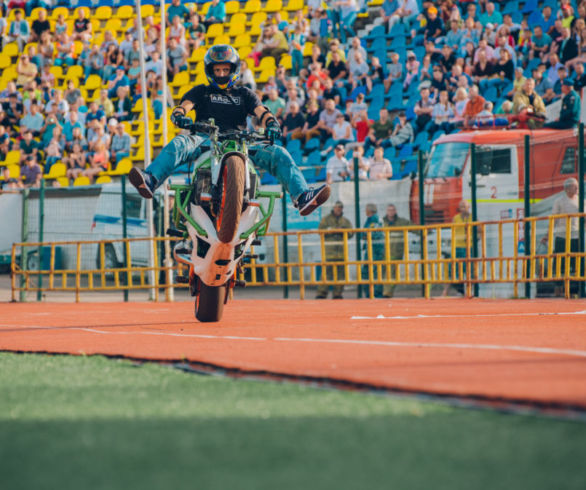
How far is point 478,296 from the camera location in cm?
1476

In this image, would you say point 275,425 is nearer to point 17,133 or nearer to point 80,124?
point 80,124

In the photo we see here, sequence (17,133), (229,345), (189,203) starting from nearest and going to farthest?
(229,345), (189,203), (17,133)

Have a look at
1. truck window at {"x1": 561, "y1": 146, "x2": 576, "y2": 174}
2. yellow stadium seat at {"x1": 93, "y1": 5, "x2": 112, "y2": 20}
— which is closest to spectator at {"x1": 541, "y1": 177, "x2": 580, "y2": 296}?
truck window at {"x1": 561, "y1": 146, "x2": 576, "y2": 174}

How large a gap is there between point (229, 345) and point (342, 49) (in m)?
17.6

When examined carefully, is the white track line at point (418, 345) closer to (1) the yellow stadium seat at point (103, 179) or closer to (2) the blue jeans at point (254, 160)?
(2) the blue jeans at point (254, 160)

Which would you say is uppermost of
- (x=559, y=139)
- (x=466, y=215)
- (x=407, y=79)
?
(x=407, y=79)

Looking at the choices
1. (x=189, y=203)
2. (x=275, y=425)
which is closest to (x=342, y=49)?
(x=189, y=203)

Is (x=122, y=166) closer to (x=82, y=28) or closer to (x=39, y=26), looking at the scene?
(x=82, y=28)

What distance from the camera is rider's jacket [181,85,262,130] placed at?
7.94 meters

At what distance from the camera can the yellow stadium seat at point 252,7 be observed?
26.7 meters

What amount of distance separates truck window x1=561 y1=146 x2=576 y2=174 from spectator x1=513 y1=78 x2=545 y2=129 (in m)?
1.68

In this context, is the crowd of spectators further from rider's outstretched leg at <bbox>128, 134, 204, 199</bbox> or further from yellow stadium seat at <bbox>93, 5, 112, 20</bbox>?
rider's outstretched leg at <bbox>128, 134, 204, 199</bbox>

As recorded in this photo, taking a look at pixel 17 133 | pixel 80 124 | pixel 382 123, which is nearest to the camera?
pixel 382 123

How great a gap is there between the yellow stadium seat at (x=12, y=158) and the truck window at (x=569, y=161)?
15.2 metres
